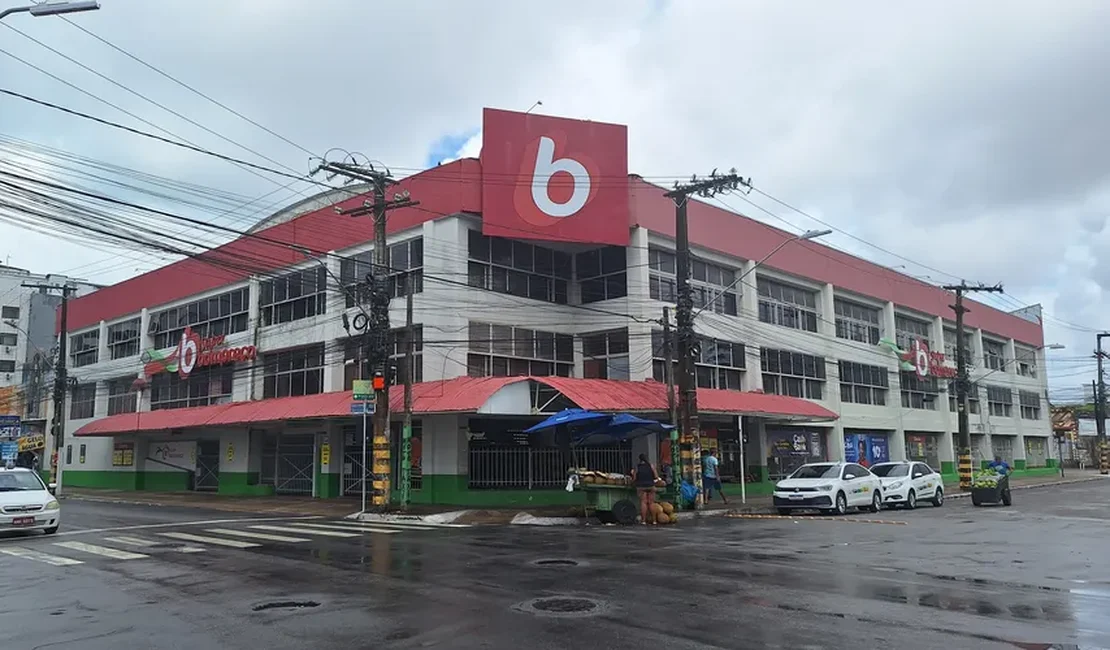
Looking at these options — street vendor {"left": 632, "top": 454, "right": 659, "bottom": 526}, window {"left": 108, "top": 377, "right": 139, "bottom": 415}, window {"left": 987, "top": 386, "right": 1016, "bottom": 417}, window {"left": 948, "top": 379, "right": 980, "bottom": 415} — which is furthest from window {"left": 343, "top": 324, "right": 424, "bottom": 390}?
window {"left": 987, "top": 386, "right": 1016, "bottom": 417}

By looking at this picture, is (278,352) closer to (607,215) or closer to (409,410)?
(409,410)

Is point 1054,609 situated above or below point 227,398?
below

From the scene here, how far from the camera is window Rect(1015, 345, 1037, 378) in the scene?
61.9 metres

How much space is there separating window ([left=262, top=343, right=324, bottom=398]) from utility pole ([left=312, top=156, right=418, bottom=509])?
335 inches

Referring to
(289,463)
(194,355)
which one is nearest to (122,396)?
(194,355)

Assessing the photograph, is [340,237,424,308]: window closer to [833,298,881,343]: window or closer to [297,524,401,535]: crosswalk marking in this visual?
[297,524,401,535]: crosswalk marking

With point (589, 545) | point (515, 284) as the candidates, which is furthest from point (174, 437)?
point (589, 545)

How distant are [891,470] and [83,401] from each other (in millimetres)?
43933

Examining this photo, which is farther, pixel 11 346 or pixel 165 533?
pixel 11 346

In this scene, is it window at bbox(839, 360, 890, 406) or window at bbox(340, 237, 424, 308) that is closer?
window at bbox(340, 237, 424, 308)

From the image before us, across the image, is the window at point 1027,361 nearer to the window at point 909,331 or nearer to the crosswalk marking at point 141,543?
the window at point 909,331

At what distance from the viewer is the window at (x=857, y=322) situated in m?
42.3

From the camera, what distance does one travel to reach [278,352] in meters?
34.4

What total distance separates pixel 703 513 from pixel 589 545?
10111 millimetres
